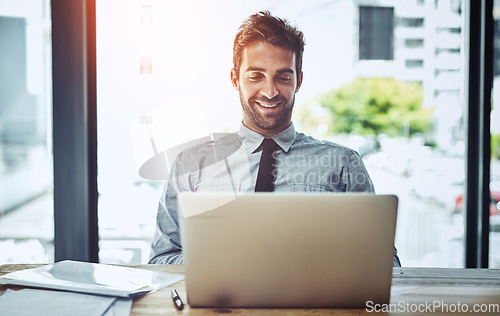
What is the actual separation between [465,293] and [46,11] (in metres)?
2.42

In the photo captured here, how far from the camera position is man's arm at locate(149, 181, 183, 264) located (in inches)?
68.5

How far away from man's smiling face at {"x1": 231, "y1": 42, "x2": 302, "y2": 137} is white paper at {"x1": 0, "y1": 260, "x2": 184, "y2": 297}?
119 centimetres

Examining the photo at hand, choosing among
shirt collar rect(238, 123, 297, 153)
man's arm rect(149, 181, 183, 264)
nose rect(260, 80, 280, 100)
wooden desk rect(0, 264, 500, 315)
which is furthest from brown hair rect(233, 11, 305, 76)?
wooden desk rect(0, 264, 500, 315)

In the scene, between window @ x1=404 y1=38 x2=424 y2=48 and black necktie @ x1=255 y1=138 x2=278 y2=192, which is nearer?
black necktie @ x1=255 y1=138 x2=278 y2=192

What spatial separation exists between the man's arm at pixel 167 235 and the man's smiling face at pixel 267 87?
24.5 inches

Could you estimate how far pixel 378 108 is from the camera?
2639mm

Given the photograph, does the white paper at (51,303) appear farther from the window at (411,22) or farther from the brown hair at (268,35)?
the window at (411,22)

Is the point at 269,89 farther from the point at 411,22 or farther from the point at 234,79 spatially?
the point at 411,22

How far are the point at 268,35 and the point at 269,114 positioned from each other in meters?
0.45

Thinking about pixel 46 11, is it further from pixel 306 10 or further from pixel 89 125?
pixel 306 10

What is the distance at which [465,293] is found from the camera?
112 cm

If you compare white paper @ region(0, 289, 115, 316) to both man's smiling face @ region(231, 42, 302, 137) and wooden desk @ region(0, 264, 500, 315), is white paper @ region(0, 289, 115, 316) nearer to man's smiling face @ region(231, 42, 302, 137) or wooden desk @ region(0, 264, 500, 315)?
wooden desk @ region(0, 264, 500, 315)

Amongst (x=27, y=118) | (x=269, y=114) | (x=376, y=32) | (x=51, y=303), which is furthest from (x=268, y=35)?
(x=51, y=303)

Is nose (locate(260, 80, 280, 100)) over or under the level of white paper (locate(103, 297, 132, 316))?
over
